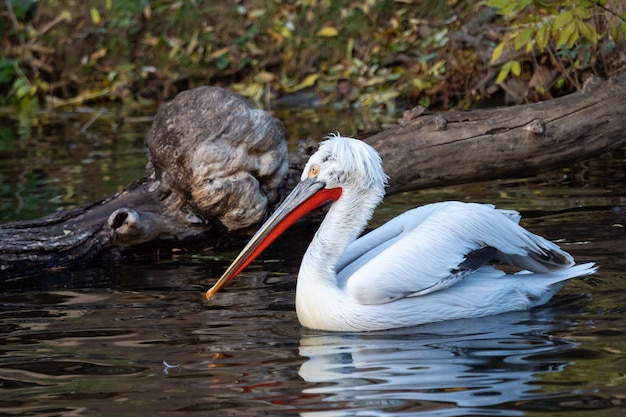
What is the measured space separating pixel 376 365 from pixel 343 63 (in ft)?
27.5

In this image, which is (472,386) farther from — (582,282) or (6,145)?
(6,145)

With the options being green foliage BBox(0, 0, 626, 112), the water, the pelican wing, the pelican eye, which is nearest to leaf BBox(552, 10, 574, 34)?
the water

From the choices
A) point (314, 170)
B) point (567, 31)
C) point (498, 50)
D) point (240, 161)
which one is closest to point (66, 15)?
point (498, 50)

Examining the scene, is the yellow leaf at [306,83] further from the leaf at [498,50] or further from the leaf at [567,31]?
the leaf at [567,31]

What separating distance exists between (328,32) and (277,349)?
828 centimetres

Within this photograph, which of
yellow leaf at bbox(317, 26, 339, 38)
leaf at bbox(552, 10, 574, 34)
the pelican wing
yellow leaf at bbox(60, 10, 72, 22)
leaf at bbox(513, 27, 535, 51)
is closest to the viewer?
the pelican wing

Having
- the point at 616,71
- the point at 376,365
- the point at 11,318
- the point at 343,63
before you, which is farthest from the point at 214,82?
the point at 376,365

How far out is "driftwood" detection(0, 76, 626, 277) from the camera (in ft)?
17.4

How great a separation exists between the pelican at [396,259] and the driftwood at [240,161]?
1.16m

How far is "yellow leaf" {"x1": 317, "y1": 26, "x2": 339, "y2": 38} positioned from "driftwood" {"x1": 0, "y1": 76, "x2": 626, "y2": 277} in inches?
232

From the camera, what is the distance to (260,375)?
133 inches

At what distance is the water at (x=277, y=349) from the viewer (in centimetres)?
306

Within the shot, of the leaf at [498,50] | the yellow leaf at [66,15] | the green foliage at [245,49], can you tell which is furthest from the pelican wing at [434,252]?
the yellow leaf at [66,15]

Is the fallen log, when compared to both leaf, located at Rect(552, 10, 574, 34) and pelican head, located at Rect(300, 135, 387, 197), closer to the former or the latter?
leaf, located at Rect(552, 10, 574, 34)
